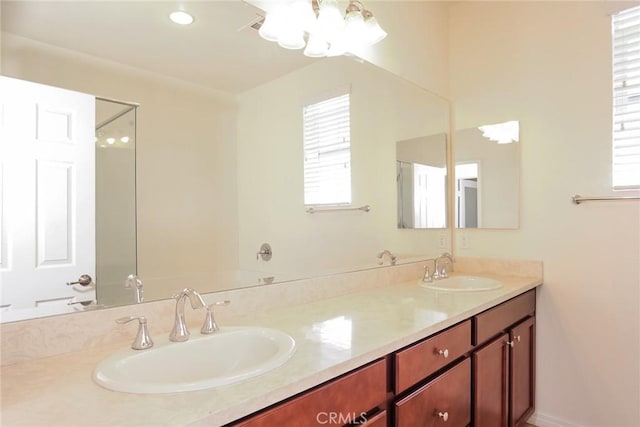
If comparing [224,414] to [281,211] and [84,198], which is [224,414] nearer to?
[84,198]

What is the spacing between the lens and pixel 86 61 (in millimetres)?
1008

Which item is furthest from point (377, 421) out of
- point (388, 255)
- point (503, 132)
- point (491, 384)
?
point (503, 132)

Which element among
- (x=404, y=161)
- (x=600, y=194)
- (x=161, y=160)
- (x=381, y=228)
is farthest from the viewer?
(x=404, y=161)

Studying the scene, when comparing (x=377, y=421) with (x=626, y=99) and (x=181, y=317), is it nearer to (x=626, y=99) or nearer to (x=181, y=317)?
(x=181, y=317)

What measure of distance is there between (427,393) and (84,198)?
47.2 inches

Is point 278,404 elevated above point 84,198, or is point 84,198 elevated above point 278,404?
point 84,198

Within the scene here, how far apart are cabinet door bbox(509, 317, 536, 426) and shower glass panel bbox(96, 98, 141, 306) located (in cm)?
173

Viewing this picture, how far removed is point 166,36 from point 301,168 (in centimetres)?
73

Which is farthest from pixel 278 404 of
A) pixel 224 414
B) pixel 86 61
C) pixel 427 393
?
pixel 86 61

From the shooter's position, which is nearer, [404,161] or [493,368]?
[493,368]

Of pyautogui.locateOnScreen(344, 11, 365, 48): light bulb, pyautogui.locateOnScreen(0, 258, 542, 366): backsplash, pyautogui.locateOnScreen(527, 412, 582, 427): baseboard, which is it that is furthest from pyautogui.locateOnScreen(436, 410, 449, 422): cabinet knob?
pyautogui.locateOnScreen(344, 11, 365, 48): light bulb

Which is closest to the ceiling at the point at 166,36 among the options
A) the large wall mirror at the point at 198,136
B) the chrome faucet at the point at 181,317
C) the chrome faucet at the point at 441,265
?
the large wall mirror at the point at 198,136

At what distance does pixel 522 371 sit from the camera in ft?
6.31

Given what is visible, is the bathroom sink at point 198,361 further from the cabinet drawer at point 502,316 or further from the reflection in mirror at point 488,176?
the reflection in mirror at point 488,176
